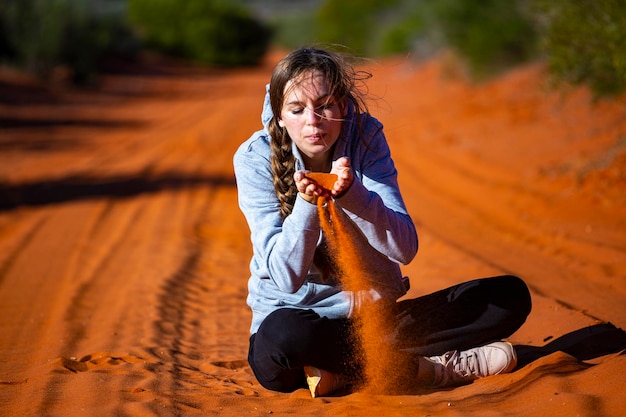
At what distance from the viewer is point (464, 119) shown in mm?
16703

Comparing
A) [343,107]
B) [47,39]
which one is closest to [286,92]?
[343,107]

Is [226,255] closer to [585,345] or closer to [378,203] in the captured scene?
[585,345]

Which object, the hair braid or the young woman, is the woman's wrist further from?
the hair braid

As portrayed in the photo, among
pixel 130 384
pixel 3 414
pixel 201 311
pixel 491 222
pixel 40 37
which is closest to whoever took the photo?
pixel 3 414

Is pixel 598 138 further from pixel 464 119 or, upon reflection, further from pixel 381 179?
pixel 381 179

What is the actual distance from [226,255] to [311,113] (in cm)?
448

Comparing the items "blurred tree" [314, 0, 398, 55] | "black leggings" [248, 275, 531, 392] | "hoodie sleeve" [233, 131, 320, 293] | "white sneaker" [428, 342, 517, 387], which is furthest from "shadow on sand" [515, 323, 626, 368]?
"blurred tree" [314, 0, 398, 55]

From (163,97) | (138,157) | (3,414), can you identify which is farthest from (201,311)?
(163,97)

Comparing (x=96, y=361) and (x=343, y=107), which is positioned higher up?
(x=343, y=107)

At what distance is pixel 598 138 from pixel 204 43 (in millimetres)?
40555

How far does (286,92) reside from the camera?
11.0 feet

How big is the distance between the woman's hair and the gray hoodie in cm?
5

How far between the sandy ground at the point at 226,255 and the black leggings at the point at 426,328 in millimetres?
152

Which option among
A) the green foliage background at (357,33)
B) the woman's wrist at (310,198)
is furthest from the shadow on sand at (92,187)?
the woman's wrist at (310,198)
